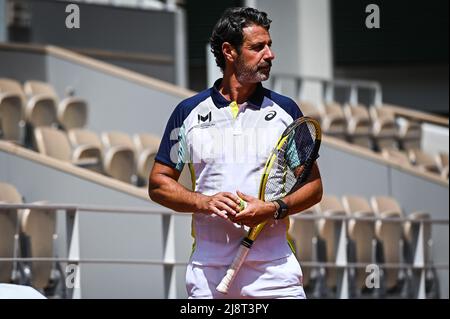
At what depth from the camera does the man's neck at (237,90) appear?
4.61 metres

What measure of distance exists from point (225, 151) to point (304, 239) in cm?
607

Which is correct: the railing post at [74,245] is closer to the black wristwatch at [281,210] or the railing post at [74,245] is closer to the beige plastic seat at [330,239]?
the beige plastic seat at [330,239]

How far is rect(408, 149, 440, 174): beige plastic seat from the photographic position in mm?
14448

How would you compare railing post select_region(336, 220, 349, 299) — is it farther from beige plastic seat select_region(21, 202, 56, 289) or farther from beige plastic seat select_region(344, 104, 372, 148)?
beige plastic seat select_region(344, 104, 372, 148)

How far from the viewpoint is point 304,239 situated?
1051 centimetres

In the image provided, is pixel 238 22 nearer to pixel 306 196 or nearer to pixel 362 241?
pixel 306 196

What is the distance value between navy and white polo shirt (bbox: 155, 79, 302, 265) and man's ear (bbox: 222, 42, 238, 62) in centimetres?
14

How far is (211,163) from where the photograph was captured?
4512 millimetres

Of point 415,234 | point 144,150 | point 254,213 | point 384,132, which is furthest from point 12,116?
point 254,213

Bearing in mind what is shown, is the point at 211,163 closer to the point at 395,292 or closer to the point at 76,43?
the point at 395,292

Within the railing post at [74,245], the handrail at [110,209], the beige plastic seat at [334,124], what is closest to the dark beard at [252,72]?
the handrail at [110,209]

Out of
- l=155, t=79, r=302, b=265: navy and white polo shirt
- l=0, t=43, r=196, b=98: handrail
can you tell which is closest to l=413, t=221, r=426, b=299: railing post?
l=0, t=43, r=196, b=98: handrail

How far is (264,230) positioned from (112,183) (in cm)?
525
